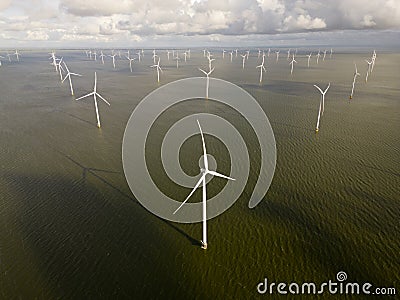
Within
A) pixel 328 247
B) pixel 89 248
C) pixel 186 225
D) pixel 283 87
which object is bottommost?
pixel 89 248

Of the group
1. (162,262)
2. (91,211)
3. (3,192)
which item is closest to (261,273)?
(162,262)

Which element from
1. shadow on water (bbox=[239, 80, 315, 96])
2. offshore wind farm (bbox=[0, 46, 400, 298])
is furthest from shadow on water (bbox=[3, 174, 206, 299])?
shadow on water (bbox=[239, 80, 315, 96])

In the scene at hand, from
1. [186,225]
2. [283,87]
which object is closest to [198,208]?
[186,225]

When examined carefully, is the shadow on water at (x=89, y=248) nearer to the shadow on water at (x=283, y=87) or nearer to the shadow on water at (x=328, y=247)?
the shadow on water at (x=328, y=247)

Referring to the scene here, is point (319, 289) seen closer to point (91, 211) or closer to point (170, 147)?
point (91, 211)

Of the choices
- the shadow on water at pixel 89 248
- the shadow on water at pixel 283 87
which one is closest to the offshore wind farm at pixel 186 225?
the shadow on water at pixel 89 248

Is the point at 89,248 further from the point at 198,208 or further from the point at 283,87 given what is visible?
the point at 283,87

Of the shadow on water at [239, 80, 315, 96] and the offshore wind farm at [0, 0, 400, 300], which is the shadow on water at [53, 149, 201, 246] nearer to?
the offshore wind farm at [0, 0, 400, 300]

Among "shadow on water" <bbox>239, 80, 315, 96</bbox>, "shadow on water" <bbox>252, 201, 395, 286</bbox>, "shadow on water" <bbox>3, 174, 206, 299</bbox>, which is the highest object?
"shadow on water" <bbox>239, 80, 315, 96</bbox>

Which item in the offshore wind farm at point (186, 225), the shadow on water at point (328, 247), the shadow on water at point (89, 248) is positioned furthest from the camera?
the shadow on water at point (328, 247)

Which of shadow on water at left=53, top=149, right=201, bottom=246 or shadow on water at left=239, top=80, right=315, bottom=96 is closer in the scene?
shadow on water at left=53, top=149, right=201, bottom=246

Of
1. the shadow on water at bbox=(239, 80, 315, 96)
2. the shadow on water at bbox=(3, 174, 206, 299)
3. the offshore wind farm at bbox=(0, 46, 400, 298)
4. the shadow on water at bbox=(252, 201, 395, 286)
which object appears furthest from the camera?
the shadow on water at bbox=(239, 80, 315, 96)
